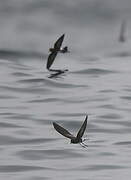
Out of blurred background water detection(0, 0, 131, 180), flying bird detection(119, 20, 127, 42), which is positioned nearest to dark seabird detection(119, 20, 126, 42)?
flying bird detection(119, 20, 127, 42)

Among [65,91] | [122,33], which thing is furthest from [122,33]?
[65,91]

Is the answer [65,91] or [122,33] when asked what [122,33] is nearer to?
[122,33]

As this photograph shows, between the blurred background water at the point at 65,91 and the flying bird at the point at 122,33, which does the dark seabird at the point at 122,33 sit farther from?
the blurred background water at the point at 65,91

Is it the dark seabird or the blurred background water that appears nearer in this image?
the blurred background water

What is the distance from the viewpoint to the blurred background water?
955cm

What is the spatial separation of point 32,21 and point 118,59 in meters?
2.53

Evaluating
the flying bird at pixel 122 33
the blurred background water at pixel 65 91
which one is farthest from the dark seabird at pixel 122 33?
the blurred background water at pixel 65 91

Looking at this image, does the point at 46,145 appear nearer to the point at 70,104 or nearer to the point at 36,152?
the point at 36,152

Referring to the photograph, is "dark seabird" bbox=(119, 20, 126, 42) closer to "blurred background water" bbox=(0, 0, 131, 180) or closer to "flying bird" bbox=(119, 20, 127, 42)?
"flying bird" bbox=(119, 20, 127, 42)

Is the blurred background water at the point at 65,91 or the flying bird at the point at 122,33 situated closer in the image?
the blurred background water at the point at 65,91

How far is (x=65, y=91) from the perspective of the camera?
13398 mm

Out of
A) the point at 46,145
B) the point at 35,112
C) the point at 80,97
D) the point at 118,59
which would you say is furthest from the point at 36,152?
the point at 118,59

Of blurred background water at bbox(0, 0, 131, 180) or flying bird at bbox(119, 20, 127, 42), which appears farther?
flying bird at bbox(119, 20, 127, 42)

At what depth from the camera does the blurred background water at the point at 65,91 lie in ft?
31.3
